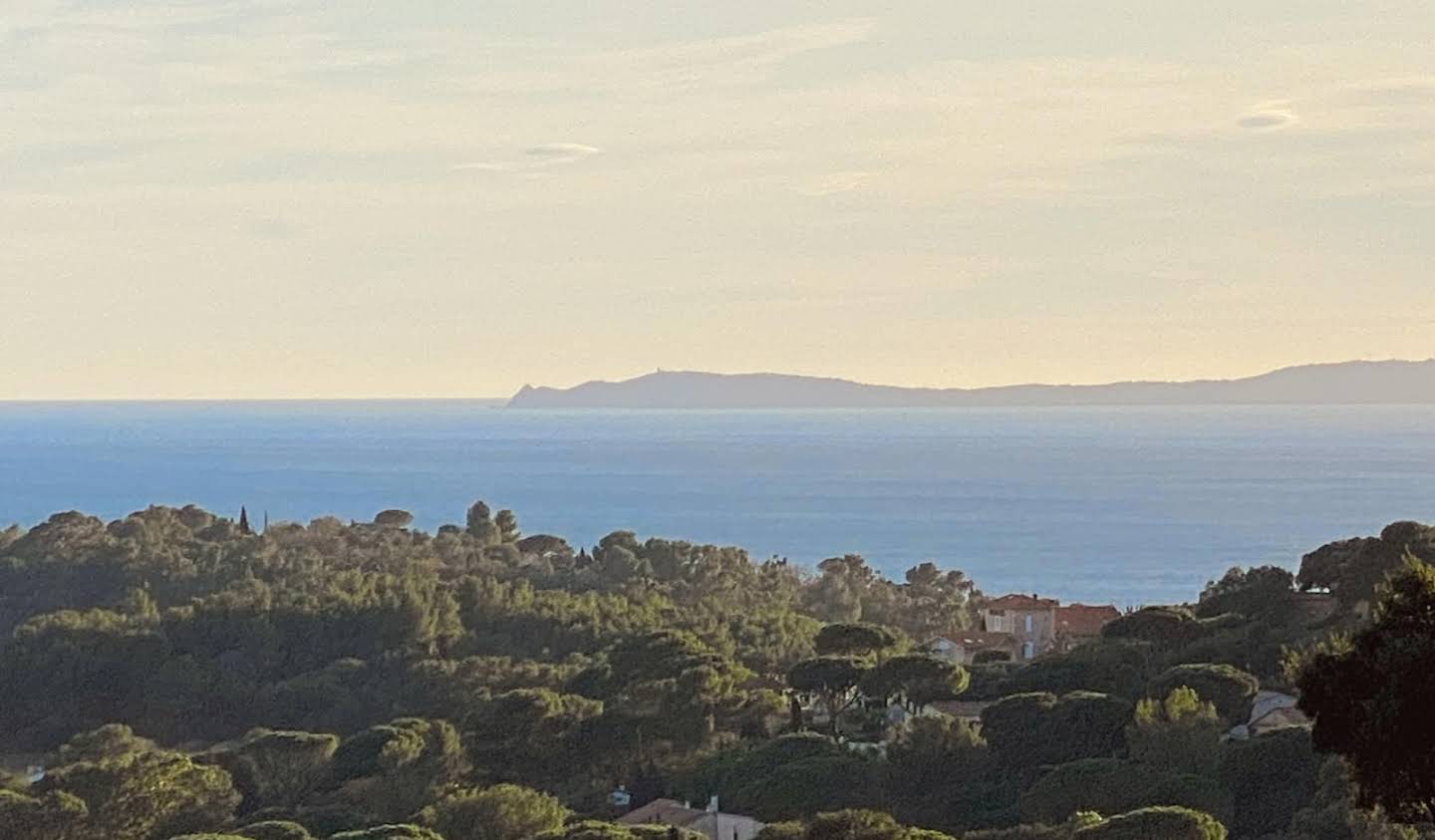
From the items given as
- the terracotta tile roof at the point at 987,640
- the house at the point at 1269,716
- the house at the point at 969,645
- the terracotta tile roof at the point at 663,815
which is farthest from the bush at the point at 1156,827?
the terracotta tile roof at the point at 987,640

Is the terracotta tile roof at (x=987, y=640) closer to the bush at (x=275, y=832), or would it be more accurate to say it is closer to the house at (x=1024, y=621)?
the house at (x=1024, y=621)

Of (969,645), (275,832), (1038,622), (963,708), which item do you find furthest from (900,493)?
(275,832)

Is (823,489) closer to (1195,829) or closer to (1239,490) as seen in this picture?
(1239,490)

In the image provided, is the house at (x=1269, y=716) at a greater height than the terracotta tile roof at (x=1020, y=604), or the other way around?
the house at (x=1269, y=716)

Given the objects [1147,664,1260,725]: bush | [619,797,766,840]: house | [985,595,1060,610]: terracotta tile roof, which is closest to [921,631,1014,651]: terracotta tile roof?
[985,595,1060,610]: terracotta tile roof

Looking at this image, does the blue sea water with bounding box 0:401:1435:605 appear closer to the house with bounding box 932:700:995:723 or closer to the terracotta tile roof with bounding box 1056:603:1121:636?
the terracotta tile roof with bounding box 1056:603:1121:636

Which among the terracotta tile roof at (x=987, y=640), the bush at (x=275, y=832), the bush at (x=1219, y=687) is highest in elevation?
the bush at (x=1219, y=687)

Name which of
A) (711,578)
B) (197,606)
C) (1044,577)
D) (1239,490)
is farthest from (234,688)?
(1239,490)
